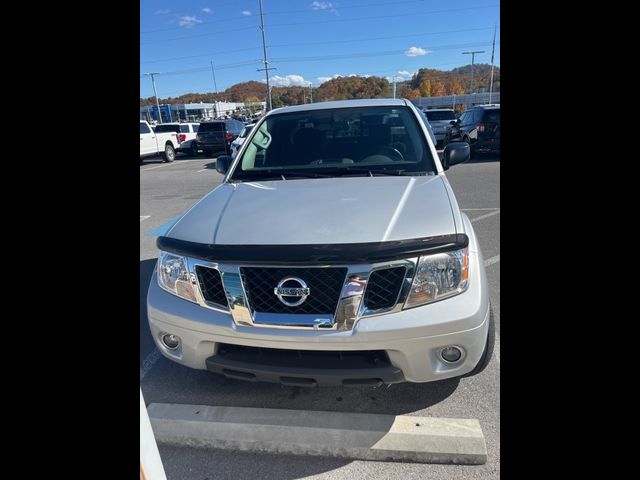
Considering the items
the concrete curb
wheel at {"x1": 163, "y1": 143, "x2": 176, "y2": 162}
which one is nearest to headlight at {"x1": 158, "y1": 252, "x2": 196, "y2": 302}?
the concrete curb

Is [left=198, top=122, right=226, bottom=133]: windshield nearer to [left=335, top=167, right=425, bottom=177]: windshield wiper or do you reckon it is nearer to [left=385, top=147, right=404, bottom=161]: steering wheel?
[left=385, top=147, right=404, bottom=161]: steering wheel

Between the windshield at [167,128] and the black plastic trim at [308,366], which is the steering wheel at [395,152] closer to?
the black plastic trim at [308,366]

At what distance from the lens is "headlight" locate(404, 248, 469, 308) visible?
1.83 meters

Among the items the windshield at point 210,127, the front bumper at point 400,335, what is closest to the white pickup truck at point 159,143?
the windshield at point 210,127

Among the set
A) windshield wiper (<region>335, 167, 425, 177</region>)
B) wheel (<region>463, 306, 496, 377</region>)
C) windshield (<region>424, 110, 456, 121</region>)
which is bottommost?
wheel (<region>463, 306, 496, 377</region>)

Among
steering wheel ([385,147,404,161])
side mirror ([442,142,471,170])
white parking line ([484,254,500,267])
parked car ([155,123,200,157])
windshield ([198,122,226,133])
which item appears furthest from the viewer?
parked car ([155,123,200,157])

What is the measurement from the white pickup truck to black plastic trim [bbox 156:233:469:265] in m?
17.9

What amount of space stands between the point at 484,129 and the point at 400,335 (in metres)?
13.0

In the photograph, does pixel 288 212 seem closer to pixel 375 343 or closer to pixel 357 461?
pixel 375 343

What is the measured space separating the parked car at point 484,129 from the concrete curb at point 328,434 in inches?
479

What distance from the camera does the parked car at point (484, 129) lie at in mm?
12711
